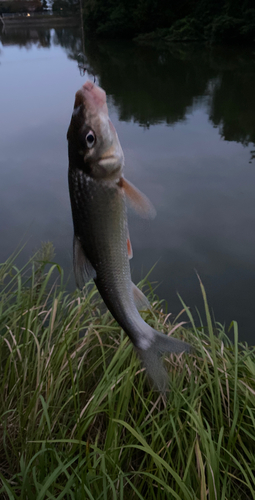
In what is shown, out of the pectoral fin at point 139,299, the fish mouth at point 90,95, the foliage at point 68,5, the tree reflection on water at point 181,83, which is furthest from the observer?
the tree reflection on water at point 181,83

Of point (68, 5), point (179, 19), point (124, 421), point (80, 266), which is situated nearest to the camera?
point (80, 266)

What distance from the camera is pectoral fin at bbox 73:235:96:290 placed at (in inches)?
42.7

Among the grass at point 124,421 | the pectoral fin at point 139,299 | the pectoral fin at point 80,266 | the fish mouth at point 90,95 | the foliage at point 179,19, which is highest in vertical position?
the foliage at point 179,19

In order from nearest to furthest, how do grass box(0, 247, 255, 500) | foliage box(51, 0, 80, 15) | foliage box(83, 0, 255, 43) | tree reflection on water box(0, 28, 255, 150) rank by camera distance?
grass box(0, 247, 255, 500), foliage box(51, 0, 80, 15), tree reflection on water box(0, 28, 255, 150), foliage box(83, 0, 255, 43)

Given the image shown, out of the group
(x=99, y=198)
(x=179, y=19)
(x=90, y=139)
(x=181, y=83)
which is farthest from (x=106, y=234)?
(x=179, y=19)

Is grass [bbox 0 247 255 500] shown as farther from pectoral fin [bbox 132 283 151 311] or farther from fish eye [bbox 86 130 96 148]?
fish eye [bbox 86 130 96 148]

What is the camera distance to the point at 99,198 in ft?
3.39

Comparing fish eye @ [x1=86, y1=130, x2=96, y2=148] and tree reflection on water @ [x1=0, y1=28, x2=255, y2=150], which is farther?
tree reflection on water @ [x1=0, y1=28, x2=255, y2=150]

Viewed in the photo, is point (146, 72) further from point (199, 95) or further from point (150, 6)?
point (150, 6)

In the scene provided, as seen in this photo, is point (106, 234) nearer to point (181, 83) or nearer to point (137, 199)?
point (137, 199)

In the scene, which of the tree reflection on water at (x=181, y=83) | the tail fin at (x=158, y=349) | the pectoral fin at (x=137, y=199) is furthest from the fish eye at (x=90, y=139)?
the tree reflection on water at (x=181, y=83)

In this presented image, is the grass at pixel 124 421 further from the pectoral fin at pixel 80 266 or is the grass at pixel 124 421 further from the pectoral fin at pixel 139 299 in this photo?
the pectoral fin at pixel 80 266

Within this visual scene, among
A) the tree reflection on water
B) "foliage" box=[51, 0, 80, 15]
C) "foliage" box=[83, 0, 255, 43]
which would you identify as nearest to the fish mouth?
"foliage" box=[51, 0, 80, 15]

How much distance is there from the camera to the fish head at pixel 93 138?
3.27ft
